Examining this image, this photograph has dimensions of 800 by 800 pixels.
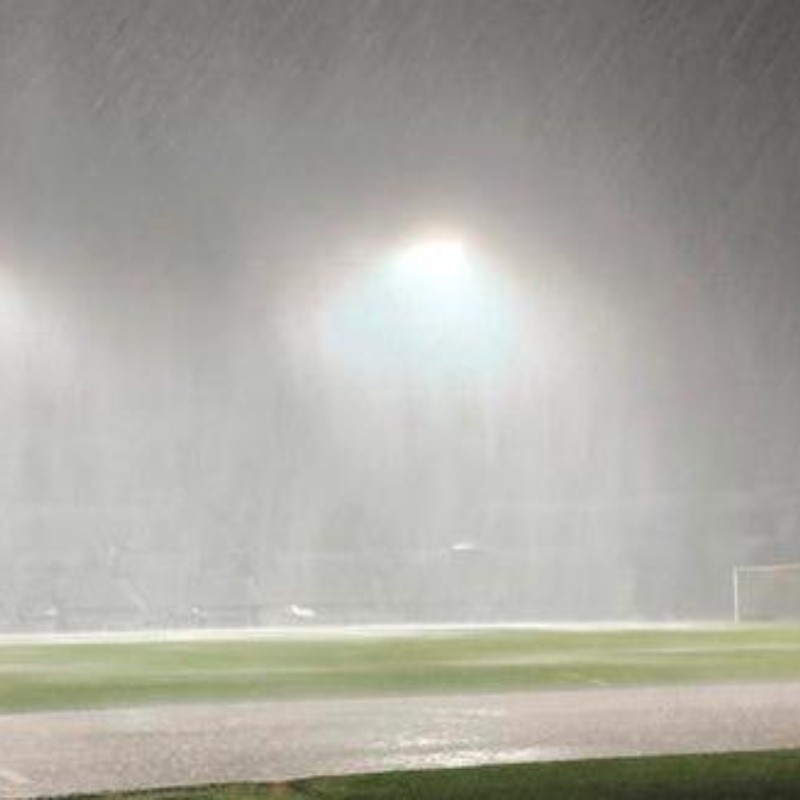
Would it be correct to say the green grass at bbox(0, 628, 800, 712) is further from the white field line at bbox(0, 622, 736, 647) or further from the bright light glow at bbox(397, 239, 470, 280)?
the bright light glow at bbox(397, 239, 470, 280)

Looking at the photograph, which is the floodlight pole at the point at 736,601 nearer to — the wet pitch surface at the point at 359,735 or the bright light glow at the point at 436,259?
the bright light glow at the point at 436,259

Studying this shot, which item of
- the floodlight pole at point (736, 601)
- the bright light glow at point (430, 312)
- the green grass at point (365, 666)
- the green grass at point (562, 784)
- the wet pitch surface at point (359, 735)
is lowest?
the green grass at point (562, 784)

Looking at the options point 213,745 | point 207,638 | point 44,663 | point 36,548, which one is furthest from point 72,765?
point 36,548

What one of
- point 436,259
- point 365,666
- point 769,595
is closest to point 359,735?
point 365,666

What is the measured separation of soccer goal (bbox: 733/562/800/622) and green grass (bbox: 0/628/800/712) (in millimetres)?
10538

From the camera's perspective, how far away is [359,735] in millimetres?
11211

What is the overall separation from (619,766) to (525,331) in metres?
26.6

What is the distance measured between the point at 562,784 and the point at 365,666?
427 inches

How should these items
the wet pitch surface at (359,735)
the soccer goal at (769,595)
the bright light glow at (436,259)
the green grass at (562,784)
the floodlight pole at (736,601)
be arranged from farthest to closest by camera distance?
1. the soccer goal at (769,595)
2. the floodlight pole at (736,601)
3. the bright light glow at (436,259)
4. the wet pitch surface at (359,735)
5. the green grass at (562,784)

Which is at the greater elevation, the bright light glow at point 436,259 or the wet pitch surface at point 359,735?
the bright light glow at point 436,259

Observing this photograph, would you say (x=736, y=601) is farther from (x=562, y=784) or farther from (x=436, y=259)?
(x=562, y=784)

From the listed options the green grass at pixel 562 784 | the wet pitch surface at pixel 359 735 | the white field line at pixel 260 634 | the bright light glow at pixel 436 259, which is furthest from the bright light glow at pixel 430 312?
the green grass at pixel 562 784

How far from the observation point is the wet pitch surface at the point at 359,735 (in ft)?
30.9

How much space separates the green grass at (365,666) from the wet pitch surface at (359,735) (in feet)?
5.18
